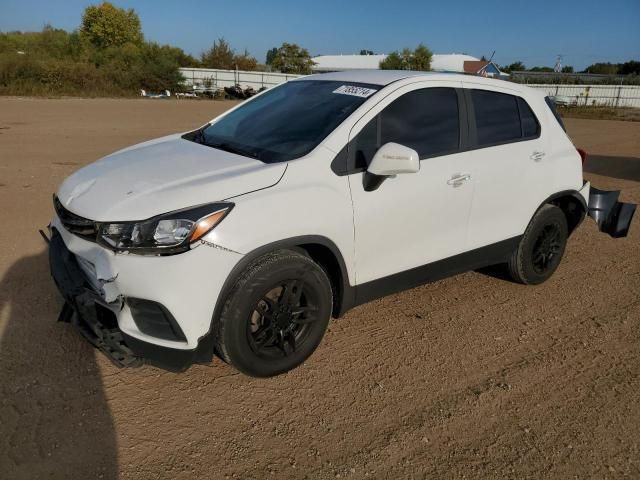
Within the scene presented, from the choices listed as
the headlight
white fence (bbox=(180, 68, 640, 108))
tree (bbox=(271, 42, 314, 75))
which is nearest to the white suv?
the headlight

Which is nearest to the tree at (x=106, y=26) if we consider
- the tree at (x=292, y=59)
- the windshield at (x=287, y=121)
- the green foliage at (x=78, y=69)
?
the green foliage at (x=78, y=69)

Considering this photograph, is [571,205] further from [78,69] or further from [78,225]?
[78,69]

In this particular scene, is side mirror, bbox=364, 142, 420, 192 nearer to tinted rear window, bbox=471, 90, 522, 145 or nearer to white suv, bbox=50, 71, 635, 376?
white suv, bbox=50, 71, 635, 376

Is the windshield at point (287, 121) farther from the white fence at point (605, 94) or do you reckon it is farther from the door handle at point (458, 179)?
the white fence at point (605, 94)

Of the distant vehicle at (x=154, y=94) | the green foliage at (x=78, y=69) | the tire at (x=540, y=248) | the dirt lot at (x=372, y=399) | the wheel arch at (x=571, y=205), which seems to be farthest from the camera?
the distant vehicle at (x=154, y=94)

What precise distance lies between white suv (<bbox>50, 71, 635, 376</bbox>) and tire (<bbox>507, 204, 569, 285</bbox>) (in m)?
0.03

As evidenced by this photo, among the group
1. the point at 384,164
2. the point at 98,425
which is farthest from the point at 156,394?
the point at 384,164

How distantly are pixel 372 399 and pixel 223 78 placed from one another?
148ft

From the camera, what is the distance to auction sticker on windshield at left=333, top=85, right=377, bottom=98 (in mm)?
3408

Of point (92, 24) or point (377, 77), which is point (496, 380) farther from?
point (92, 24)

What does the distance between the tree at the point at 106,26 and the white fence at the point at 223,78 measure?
2471 centimetres

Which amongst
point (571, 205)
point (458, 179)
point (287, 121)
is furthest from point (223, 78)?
point (458, 179)

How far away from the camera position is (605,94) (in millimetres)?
42281

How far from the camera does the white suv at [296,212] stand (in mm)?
2592
